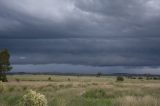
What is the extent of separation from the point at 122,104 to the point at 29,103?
214 inches

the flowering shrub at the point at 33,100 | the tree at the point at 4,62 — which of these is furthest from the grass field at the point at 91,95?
the tree at the point at 4,62

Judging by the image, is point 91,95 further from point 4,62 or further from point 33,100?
point 4,62

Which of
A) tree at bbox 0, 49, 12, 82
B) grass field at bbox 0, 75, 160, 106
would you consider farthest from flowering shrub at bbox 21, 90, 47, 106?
tree at bbox 0, 49, 12, 82

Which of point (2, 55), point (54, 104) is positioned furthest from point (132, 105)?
point (2, 55)

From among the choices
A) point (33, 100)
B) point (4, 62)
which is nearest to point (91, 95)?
point (33, 100)

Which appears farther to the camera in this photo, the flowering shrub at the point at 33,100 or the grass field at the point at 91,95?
the grass field at the point at 91,95

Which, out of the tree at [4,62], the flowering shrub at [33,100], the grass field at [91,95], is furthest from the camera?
the tree at [4,62]

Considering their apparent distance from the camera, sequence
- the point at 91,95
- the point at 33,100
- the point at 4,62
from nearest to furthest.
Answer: the point at 33,100, the point at 91,95, the point at 4,62

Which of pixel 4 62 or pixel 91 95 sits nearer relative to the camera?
pixel 91 95

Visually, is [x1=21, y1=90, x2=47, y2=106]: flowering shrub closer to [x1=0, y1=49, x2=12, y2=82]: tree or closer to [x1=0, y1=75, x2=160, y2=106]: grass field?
[x1=0, y1=75, x2=160, y2=106]: grass field

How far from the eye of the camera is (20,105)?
51.9 ft

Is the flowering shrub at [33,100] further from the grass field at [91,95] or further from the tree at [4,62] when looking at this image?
the tree at [4,62]

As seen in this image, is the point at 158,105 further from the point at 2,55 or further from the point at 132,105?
the point at 2,55

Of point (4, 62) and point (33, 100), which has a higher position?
point (4, 62)
